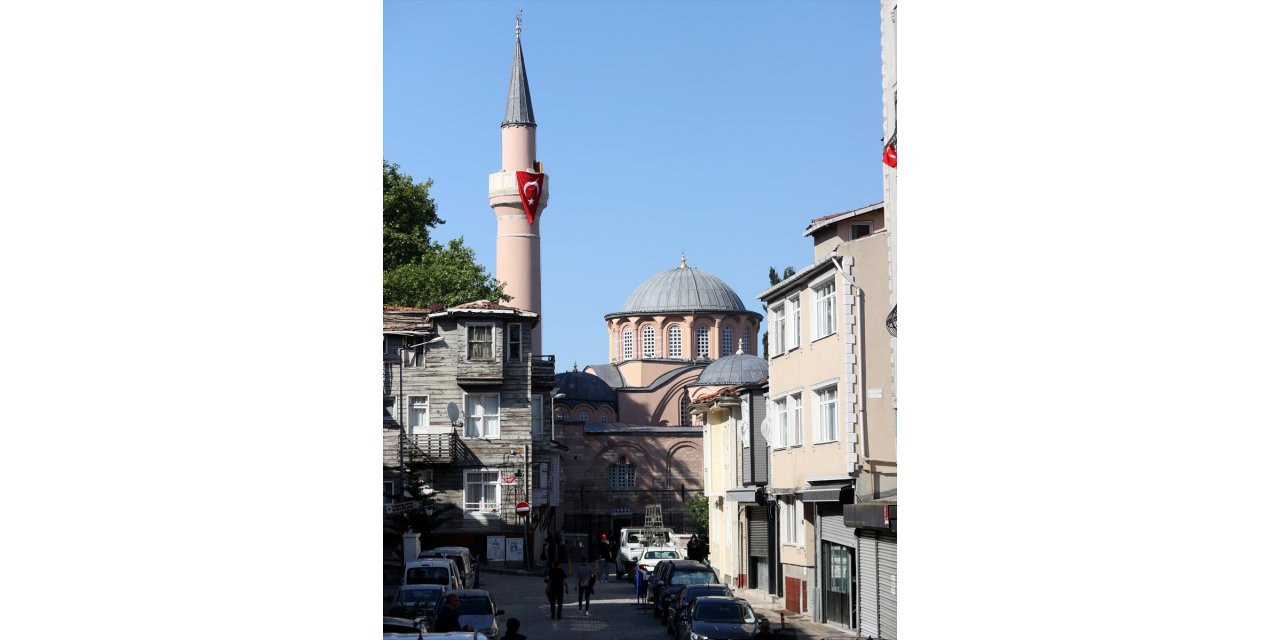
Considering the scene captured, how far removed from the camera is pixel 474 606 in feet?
66.9

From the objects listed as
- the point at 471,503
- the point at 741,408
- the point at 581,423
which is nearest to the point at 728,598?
the point at 741,408

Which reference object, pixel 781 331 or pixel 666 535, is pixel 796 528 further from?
pixel 666 535

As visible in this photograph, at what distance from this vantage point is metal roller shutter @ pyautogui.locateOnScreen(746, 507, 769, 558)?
120 ft

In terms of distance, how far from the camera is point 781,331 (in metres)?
32.2

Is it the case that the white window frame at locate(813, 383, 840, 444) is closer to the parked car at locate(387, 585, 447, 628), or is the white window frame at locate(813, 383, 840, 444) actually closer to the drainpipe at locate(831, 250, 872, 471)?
the drainpipe at locate(831, 250, 872, 471)

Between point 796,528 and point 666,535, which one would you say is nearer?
point 796,528

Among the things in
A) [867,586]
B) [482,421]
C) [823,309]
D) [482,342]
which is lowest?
[867,586]

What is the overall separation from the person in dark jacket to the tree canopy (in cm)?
2812

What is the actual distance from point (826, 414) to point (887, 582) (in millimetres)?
5590

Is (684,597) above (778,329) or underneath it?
underneath

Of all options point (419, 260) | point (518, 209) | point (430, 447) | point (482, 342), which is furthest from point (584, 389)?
point (430, 447)

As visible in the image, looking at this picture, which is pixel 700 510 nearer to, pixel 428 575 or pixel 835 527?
pixel 835 527

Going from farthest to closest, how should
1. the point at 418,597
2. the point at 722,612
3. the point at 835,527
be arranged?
the point at 835,527 < the point at 418,597 < the point at 722,612

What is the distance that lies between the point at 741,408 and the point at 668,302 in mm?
49939
